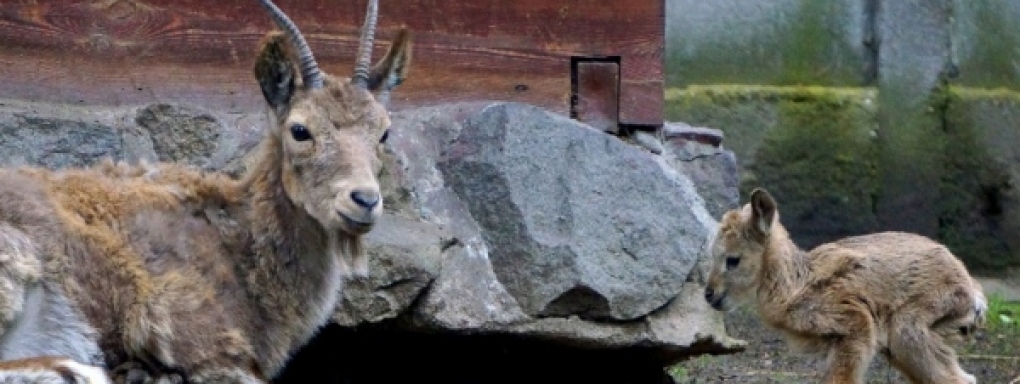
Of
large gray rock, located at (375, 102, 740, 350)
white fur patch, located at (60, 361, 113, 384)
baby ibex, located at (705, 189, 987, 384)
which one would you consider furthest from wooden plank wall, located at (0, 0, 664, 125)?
white fur patch, located at (60, 361, 113, 384)

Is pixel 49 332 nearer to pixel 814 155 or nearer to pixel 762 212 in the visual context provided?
pixel 762 212

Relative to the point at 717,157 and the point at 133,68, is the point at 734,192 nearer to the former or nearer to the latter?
the point at 717,157

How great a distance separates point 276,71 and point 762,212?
8.88ft

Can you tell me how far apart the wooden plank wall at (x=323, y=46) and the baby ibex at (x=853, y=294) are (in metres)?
0.74

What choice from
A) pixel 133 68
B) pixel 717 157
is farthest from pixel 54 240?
pixel 717 157

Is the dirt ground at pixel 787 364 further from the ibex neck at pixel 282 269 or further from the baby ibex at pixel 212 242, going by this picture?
the baby ibex at pixel 212 242

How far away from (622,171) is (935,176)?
14.5 feet

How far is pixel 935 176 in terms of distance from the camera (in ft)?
40.2

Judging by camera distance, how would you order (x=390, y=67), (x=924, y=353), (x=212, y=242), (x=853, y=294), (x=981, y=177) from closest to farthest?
(x=212, y=242) → (x=390, y=67) → (x=924, y=353) → (x=853, y=294) → (x=981, y=177)

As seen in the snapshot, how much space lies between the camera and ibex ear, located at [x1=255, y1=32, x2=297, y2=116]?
677 centimetres

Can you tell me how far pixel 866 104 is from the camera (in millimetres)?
12141

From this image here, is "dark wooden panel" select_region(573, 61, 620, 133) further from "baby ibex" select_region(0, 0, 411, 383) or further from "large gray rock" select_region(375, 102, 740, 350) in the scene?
"baby ibex" select_region(0, 0, 411, 383)

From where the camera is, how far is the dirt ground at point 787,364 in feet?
31.5

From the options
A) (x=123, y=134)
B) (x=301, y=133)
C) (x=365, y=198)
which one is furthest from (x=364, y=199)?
(x=123, y=134)
